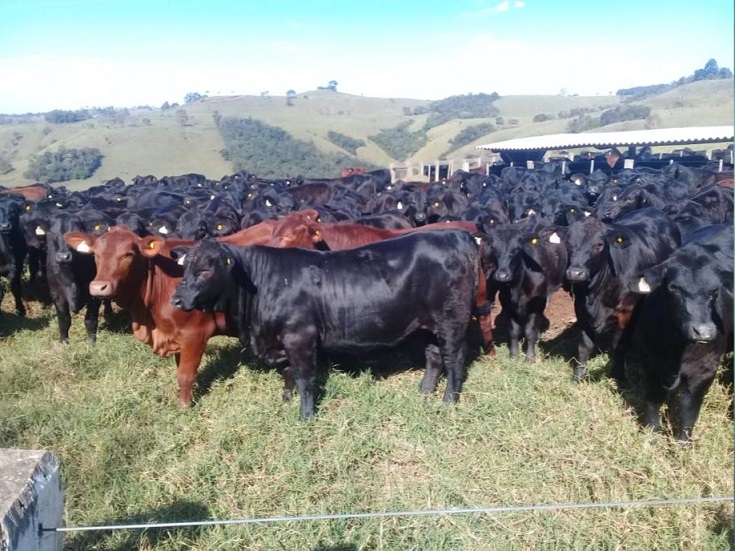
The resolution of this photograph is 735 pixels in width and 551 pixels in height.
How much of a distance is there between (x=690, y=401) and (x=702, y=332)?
0.80m

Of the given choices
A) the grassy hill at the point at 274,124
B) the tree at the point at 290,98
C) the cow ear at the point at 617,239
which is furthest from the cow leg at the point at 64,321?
the tree at the point at 290,98

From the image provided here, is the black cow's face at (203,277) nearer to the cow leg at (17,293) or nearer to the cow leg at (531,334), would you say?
the cow leg at (531,334)

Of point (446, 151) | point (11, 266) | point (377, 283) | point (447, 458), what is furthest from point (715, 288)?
point (446, 151)

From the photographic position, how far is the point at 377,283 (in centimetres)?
523

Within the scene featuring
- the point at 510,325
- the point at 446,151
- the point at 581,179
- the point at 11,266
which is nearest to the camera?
the point at 510,325

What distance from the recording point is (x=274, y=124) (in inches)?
2783

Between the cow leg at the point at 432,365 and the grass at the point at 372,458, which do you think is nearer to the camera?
the grass at the point at 372,458

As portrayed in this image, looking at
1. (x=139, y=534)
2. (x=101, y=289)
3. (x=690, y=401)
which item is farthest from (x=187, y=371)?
(x=690, y=401)

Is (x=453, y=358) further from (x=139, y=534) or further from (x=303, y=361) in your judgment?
(x=139, y=534)

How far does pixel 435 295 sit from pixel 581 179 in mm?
14172

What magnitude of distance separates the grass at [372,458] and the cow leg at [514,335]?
0.42 m

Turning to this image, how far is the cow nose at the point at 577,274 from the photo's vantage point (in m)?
5.46

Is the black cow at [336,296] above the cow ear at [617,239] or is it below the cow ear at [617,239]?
below

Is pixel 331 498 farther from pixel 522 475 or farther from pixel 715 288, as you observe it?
pixel 715 288
